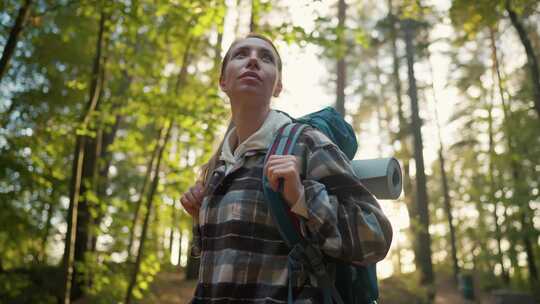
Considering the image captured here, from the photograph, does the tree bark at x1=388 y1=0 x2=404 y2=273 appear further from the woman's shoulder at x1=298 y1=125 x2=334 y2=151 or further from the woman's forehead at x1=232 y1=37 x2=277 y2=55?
the woman's shoulder at x1=298 y1=125 x2=334 y2=151

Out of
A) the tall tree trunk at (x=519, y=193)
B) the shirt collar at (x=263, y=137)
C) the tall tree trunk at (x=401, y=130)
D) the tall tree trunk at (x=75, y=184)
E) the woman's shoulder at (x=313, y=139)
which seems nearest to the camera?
the woman's shoulder at (x=313, y=139)

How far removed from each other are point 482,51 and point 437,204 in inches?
450

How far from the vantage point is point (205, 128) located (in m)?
6.83

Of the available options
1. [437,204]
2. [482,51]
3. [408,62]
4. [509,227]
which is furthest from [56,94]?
[437,204]

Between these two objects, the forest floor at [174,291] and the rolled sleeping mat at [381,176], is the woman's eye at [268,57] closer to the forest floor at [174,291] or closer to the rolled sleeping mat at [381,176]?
the rolled sleeping mat at [381,176]

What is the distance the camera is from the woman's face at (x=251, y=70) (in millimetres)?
1879

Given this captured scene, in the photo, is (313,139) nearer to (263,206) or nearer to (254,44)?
(263,206)

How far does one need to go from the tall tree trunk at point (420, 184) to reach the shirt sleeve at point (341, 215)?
15.5m

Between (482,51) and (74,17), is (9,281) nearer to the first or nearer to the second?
(74,17)

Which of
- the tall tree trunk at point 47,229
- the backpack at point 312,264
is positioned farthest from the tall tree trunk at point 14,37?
the backpack at point 312,264

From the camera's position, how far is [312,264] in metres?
1.48

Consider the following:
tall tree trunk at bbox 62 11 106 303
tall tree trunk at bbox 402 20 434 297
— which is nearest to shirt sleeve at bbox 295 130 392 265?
tall tree trunk at bbox 62 11 106 303

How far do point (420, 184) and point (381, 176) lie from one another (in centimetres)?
1775

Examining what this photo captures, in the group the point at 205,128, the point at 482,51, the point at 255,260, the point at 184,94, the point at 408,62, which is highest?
the point at 482,51
